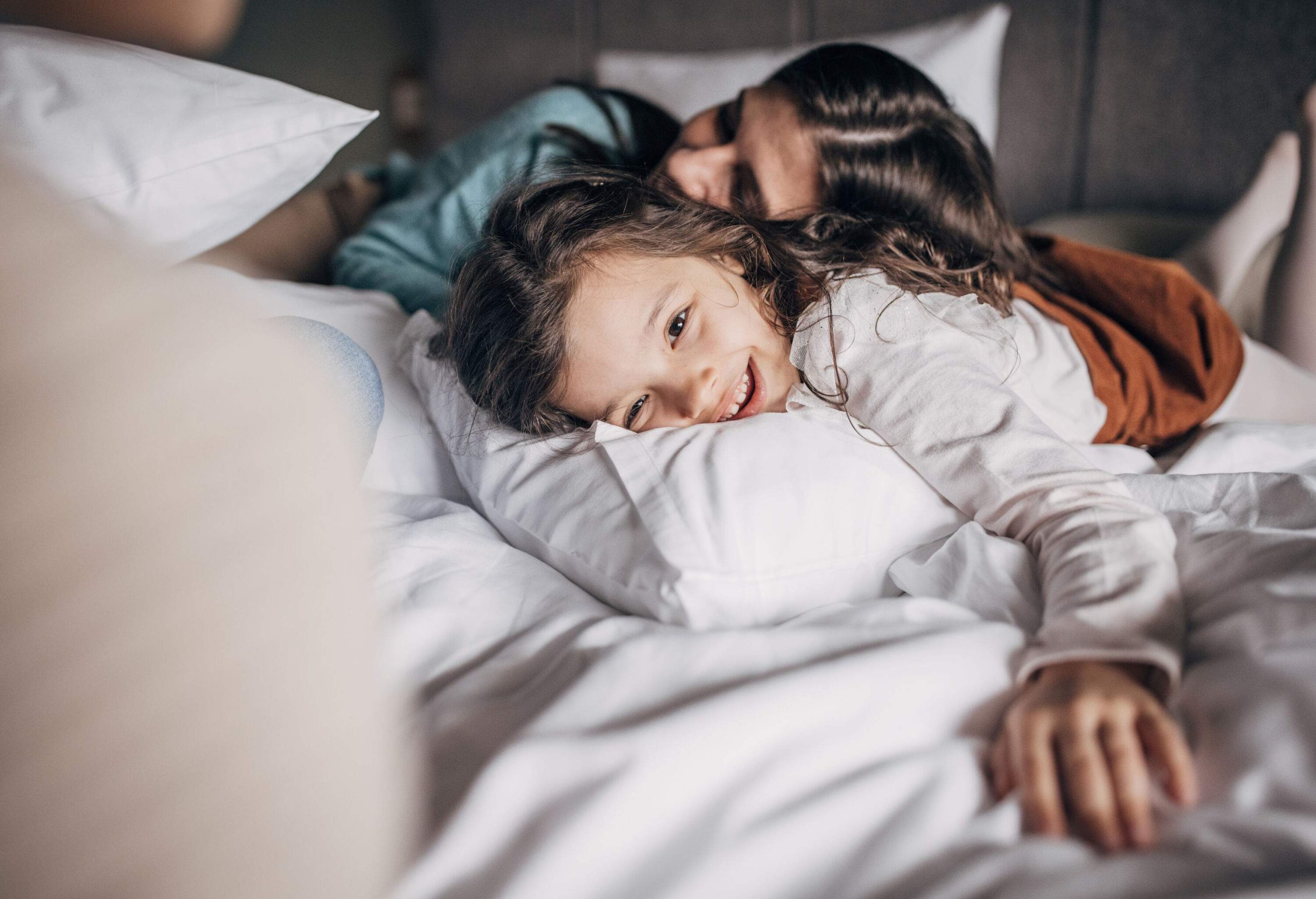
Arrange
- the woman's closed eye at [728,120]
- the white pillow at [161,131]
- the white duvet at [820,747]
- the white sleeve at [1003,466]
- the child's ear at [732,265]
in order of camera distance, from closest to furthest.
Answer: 1. the white duvet at [820,747]
2. the white sleeve at [1003,466]
3. the white pillow at [161,131]
4. the child's ear at [732,265]
5. the woman's closed eye at [728,120]

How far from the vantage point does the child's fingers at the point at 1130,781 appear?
37 cm

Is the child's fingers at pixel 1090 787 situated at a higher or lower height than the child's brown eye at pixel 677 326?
lower

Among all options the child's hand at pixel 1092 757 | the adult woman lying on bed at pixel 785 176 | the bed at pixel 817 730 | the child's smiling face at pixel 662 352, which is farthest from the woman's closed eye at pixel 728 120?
the child's hand at pixel 1092 757

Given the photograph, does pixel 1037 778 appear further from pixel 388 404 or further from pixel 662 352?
pixel 388 404

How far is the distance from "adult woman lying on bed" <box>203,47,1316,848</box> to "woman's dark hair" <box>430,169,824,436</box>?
0.14 m

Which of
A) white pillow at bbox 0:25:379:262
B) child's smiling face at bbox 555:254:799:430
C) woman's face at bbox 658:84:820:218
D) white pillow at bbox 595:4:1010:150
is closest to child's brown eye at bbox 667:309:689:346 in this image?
child's smiling face at bbox 555:254:799:430

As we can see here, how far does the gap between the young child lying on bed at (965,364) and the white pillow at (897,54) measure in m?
0.33

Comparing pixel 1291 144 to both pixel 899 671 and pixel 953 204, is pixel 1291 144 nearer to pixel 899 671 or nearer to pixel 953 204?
pixel 953 204

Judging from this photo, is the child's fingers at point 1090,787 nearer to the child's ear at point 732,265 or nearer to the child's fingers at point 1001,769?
the child's fingers at point 1001,769

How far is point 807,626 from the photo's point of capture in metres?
0.51

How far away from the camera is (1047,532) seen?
581 millimetres

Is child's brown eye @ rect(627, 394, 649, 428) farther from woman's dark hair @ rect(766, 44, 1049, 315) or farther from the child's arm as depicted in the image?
woman's dark hair @ rect(766, 44, 1049, 315)

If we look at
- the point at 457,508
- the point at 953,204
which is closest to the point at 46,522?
the point at 457,508

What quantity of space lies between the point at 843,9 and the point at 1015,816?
1610 millimetres
